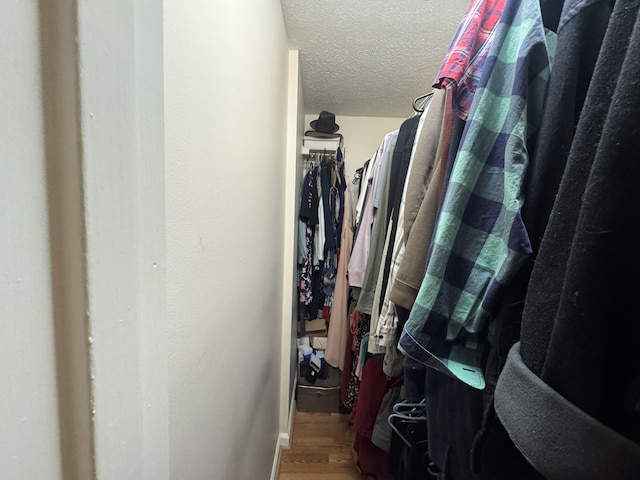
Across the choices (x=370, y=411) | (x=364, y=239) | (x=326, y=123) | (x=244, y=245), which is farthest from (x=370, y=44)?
(x=370, y=411)

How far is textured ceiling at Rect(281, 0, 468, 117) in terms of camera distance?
114cm

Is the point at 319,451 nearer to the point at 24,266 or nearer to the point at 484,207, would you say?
the point at 484,207

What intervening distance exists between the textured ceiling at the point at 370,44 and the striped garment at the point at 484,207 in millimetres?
868

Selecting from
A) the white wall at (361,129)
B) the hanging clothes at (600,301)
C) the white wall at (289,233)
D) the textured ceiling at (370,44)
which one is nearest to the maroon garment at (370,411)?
the white wall at (289,233)

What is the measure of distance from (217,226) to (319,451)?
1.65 m

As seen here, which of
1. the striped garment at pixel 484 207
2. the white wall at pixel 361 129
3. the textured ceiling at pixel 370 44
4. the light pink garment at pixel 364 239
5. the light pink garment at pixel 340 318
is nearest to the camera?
the striped garment at pixel 484 207

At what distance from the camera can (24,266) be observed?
0.19 metres

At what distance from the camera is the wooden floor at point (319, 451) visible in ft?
5.03

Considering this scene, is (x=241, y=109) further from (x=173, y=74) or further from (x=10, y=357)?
(x=10, y=357)

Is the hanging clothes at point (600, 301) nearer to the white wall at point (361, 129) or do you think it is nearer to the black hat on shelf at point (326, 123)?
the black hat on shelf at point (326, 123)

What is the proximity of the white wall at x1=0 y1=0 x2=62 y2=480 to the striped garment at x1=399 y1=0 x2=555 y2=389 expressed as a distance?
45cm

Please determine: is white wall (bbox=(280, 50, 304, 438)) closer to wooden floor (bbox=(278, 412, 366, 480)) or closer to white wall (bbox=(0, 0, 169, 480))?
wooden floor (bbox=(278, 412, 366, 480))

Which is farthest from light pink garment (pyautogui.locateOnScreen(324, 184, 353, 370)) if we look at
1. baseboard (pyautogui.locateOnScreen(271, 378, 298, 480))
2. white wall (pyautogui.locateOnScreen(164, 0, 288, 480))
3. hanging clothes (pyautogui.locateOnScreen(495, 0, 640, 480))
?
hanging clothes (pyautogui.locateOnScreen(495, 0, 640, 480))

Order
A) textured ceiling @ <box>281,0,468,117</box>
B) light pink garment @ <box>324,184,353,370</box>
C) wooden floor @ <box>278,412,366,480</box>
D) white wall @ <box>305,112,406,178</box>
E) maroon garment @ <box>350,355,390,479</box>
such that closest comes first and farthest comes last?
textured ceiling @ <box>281,0,468,117</box>
maroon garment @ <box>350,355,390,479</box>
wooden floor @ <box>278,412,366,480</box>
light pink garment @ <box>324,184,353,370</box>
white wall @ <box>305,112,406,178</box>
